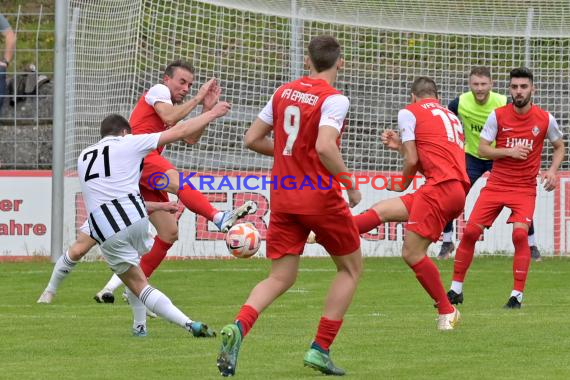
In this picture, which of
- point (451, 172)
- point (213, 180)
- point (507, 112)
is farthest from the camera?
point (213, 180)

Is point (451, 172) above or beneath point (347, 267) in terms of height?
above

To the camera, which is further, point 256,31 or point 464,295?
point 256,31

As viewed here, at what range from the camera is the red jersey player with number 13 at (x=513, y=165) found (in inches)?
428

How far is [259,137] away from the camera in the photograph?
7496mm

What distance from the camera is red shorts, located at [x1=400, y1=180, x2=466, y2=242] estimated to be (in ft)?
30.5

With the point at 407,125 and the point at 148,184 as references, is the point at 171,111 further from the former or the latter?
the point at 407,125

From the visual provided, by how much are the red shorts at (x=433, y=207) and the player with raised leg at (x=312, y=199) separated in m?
2.03

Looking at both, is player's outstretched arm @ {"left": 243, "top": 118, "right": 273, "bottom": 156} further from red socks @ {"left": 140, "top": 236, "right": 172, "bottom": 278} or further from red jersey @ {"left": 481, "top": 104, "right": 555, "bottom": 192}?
red jersey @ {"left": 481, "top": 104, "right": 555, "bottom": 192}

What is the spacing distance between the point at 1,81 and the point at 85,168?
8567 mm

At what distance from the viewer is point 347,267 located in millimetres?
7324

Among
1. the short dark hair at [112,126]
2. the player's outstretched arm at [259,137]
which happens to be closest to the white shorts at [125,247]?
the short dark hair at [112,126]

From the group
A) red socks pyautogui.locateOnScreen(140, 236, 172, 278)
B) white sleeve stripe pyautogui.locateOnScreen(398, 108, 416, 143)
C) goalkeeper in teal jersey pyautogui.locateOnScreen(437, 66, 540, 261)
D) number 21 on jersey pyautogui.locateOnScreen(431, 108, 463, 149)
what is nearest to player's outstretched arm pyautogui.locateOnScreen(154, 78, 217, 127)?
red socks pyautogui.locateOnScreen(140, 236, 172, 278)

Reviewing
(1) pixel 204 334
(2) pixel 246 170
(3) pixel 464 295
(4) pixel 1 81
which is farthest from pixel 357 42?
(1) pixel 204 334

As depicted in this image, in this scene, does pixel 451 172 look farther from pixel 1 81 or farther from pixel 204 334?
pixel 1 81
